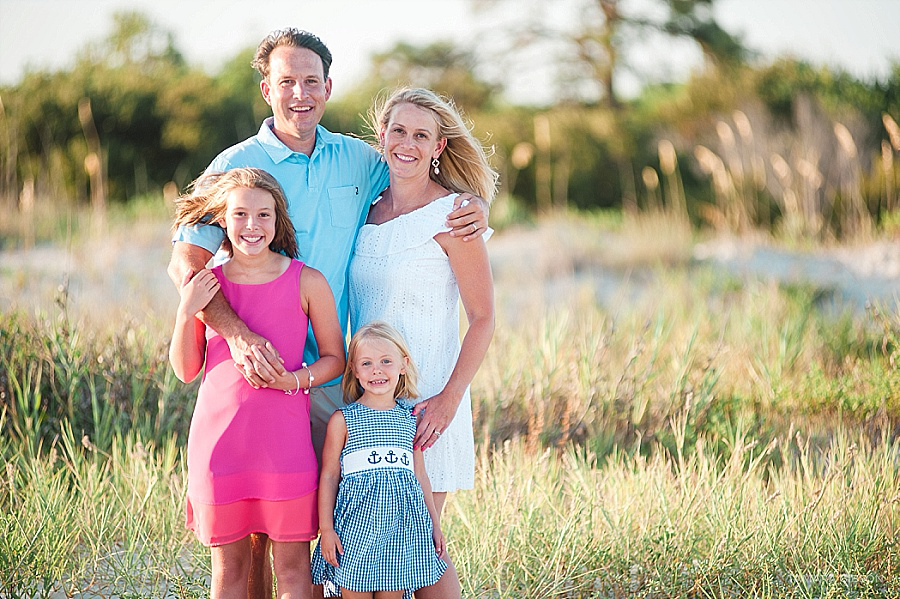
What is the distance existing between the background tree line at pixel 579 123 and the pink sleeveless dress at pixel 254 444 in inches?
368

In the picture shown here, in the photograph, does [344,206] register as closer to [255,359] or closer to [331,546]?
[255,359]

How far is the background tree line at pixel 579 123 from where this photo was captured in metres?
13.5

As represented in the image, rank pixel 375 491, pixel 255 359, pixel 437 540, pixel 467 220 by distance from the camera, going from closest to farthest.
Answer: pixel 255 359 < pixel 375 491 < pixel 437 540 < pixel 467 220

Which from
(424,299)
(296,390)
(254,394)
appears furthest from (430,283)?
(254,394)

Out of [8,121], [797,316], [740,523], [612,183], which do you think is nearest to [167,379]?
[740,523]

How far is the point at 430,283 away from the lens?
10.9 feet

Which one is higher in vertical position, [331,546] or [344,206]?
[344,206]

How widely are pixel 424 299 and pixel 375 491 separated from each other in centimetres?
71

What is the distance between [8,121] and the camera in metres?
13.0

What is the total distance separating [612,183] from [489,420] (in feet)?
39.9

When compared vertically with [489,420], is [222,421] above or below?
above

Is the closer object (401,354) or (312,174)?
(401,354)

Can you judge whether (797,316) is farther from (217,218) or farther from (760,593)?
(217,218)

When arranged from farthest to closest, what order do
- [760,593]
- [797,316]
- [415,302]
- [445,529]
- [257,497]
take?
[797,316], [445,529], [760,593], [415,302], [257,497]
